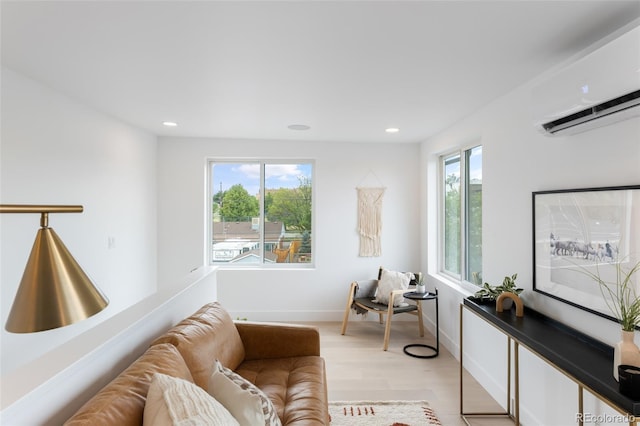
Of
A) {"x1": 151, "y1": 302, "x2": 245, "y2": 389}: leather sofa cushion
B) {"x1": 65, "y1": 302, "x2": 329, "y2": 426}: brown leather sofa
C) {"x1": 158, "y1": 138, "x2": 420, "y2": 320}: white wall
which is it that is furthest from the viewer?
{"x1": 158, "y1": 138, "x2": 420, "y2": 320}: white wall

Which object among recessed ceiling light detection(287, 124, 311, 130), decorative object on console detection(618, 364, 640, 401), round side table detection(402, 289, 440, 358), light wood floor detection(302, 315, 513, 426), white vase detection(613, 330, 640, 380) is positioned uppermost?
recessed ceiling light detection(287, 124, 311, 130)

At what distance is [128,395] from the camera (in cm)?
131

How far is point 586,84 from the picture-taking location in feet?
5.47

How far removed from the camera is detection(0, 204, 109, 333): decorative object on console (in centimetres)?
81

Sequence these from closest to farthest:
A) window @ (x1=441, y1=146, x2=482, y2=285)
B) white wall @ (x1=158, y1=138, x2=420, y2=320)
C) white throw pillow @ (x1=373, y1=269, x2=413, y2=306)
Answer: window @ (x1=441, y1=146, x2=482, y2=285), white throw pillow @ (x1=373, y1=269, x2=413, y2=306), white wall @ (x1=158, y1=138, x2=420, y2=320)

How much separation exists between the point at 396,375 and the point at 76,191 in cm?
320

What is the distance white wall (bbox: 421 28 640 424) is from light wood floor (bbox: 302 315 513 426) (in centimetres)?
20

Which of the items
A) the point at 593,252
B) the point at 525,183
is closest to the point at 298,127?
the point at 525,183

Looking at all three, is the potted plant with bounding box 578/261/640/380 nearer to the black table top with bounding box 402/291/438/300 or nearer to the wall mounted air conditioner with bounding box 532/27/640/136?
the wall mounted air conditioner with bounding box 532/27/640/136

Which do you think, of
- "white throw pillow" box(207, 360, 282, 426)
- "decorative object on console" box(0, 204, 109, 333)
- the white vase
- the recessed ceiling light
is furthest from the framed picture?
the recessed ceiling light

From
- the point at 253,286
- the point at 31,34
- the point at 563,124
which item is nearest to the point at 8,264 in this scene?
the point at 31,34

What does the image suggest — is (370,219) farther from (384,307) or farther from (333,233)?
(384,307)

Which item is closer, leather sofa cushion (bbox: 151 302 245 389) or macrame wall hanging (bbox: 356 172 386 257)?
leather sofa cushion (bbox: 151 302 245 389)

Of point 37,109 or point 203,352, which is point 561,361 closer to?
point 203,352
